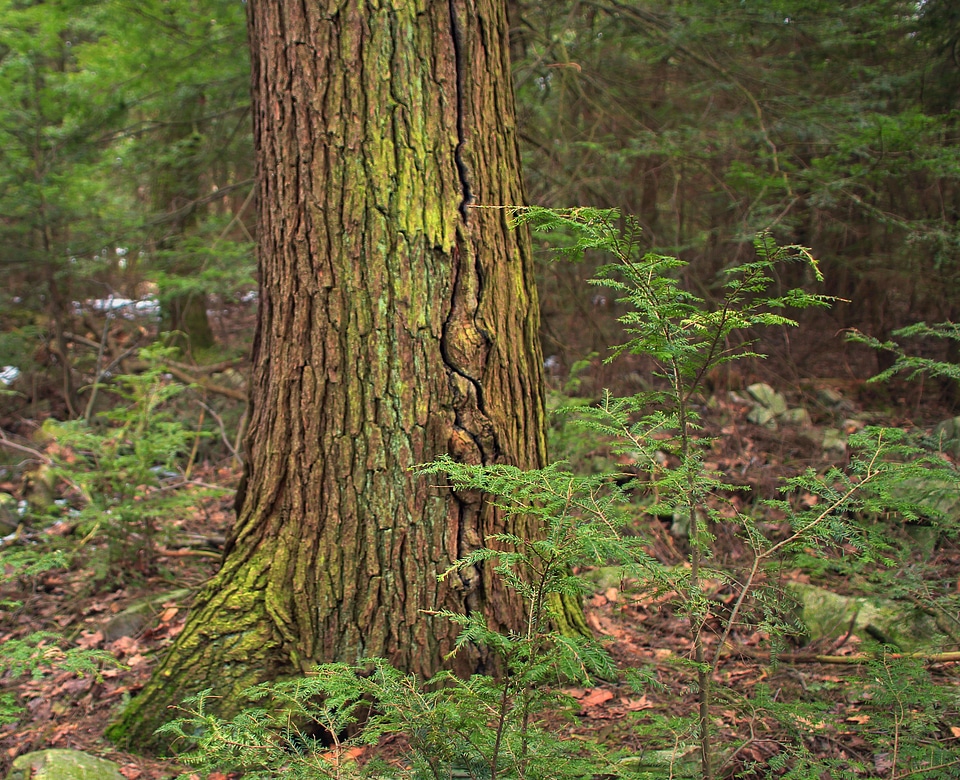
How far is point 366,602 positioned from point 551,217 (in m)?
1.64

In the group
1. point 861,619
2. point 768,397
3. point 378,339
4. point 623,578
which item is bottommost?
point 861,619

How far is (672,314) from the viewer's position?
1.85 m

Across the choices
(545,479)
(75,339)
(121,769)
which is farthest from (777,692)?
(75,339)

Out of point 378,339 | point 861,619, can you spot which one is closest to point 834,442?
point 861,619

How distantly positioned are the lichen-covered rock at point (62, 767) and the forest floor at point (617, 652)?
0.32 feet

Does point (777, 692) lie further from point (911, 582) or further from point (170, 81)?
point (170, 81)

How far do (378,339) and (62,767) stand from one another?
1903mm

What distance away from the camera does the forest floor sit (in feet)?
8.00

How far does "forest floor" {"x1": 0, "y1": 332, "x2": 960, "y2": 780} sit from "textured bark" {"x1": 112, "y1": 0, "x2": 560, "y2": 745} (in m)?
0.54

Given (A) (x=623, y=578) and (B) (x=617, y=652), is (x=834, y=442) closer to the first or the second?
(B) (x=617, y=652)

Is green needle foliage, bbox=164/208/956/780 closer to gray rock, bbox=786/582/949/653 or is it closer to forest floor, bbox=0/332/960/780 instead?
forest floor, bbox=0/332/960/780

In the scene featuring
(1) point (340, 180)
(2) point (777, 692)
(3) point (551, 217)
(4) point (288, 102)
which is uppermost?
(4) point (288, 102)

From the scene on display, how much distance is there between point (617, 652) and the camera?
332 cm

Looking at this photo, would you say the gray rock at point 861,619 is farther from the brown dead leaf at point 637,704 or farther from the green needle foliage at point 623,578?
the green needle foliage at point 623,578
